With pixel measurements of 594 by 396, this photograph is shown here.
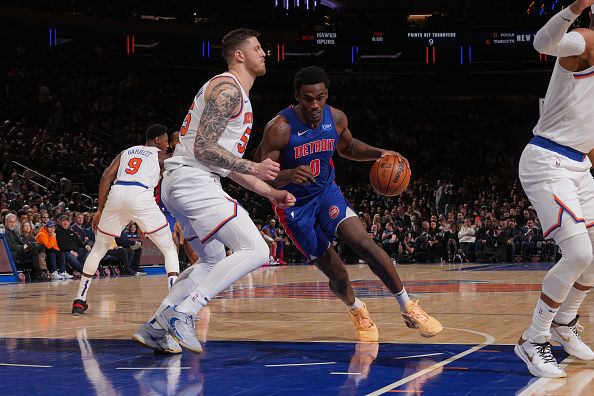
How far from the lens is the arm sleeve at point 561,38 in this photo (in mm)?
4301

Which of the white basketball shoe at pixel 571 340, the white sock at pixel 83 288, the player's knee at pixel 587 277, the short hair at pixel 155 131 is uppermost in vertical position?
the short hair at pixel 155 131

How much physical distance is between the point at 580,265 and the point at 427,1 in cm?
3081

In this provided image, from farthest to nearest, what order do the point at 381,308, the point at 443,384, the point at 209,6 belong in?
the point at 209,6, the point at 381,308, the point at 443,384

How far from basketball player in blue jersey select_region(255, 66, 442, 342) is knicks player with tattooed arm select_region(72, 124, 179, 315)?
9.45ft

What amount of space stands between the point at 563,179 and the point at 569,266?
50 centimetres

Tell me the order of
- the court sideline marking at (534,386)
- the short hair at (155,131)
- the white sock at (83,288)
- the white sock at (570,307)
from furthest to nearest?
the short hair at (155,131) < the white sock at (83,288) < the white sock at (570,307) < the court sideline marking at (534,386)

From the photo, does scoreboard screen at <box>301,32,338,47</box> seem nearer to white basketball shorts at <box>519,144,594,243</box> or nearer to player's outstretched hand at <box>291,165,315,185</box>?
player's outstretched hand at <box>291,165,315,185</box>

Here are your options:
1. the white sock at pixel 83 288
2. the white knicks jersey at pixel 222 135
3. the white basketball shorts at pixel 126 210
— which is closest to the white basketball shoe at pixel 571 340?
the white knicks jersey at pixel 222 135

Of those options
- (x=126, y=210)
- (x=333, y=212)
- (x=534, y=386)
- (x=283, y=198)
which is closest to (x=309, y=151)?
(x=333, y=212)

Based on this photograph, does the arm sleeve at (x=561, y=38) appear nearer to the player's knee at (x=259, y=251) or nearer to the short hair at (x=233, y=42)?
the short hair at (x=233, y=42)

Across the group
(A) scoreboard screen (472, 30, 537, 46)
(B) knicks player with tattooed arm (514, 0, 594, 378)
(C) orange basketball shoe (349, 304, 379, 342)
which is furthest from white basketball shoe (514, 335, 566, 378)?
(A) scoreboard screen (472, 30, 537, 46)

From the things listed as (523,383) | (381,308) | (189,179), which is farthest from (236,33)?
(381,308)

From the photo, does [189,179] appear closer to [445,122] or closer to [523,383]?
[523,383]

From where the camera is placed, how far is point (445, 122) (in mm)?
32156
